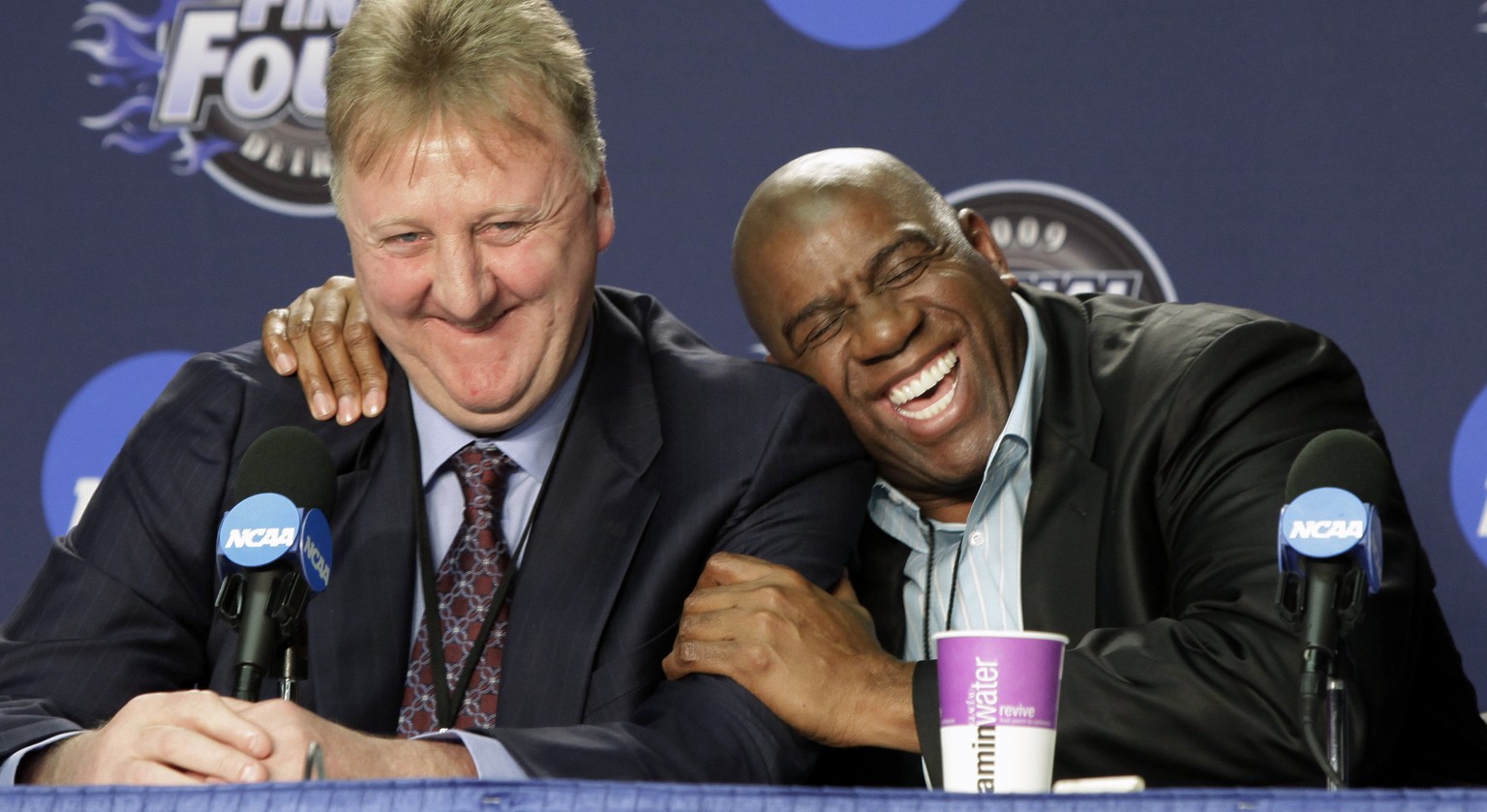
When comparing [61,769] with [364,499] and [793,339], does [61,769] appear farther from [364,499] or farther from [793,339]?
[793,339]

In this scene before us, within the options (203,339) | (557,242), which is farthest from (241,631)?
(203,339)

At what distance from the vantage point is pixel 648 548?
1.86 meters

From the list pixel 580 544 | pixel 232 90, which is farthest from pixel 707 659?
pixel 232 90

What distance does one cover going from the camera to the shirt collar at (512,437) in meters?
1.92

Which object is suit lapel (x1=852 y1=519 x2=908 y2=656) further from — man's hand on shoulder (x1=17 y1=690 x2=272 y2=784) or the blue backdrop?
man's hand on shoulder (x1=17 y1=690 x2=272 y2=784)

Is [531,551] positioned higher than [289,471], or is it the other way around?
[289,471]

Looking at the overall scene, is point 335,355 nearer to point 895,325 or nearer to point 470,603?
point 470,603

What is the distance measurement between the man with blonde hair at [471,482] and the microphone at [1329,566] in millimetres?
584

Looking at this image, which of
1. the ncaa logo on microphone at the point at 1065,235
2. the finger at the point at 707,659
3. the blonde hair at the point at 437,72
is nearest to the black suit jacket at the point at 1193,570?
the finger at the point at 707,659

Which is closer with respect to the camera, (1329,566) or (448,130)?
(1329,566)

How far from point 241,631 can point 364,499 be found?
61 centimetres

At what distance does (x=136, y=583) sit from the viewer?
70.8 inches

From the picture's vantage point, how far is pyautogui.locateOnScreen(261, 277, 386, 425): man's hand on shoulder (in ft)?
6.36

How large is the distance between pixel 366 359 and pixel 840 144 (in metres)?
1.10
